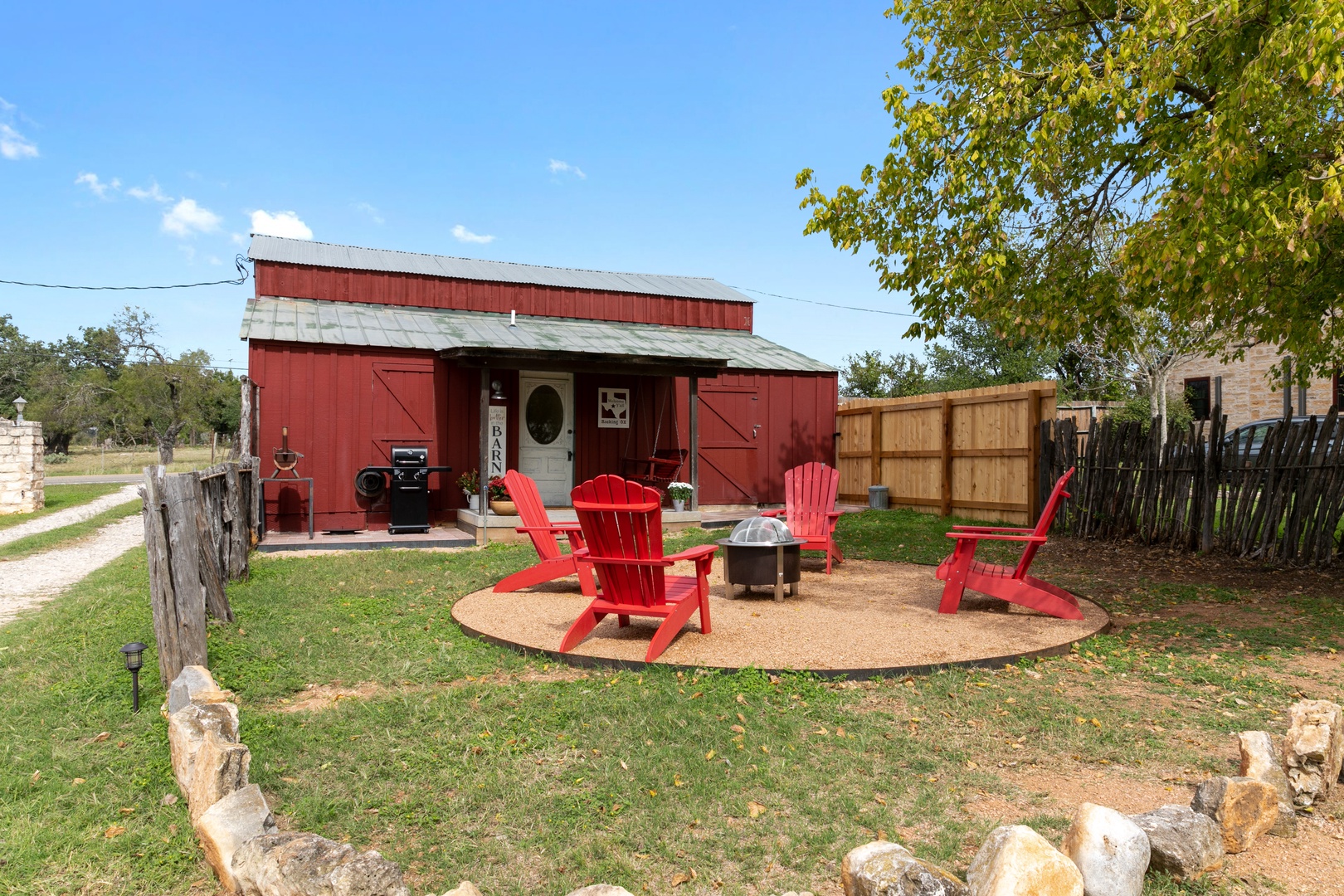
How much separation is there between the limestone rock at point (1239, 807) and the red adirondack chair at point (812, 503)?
4676mm

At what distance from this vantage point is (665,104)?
13586 mm

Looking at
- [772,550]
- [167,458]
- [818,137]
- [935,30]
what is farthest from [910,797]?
[167,458]

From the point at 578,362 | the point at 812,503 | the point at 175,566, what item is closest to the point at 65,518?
the point at 578,362

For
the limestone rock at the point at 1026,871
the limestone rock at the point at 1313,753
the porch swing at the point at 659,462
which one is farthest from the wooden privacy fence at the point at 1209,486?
the limestone rock at the point at 1026,871

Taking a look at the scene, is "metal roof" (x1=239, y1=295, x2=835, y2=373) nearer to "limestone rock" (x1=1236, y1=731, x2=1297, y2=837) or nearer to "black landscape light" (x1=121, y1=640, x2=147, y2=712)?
"black landscape light" (x1=121, y1=640, x2=147, y2=712)

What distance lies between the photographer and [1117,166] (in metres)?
7.05

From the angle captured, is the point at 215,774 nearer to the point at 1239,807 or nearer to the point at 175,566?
the point at 175,566

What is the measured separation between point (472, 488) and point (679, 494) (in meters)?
2.74

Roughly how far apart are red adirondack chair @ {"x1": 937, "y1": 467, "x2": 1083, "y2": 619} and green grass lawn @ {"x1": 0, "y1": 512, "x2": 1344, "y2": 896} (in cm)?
48

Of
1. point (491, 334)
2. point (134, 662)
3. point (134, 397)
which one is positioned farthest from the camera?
point (134, 397)

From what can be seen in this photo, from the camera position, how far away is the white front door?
464 inches

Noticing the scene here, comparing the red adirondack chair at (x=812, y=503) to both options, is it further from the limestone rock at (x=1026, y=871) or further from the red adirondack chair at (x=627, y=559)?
the limestone rock at (x=1026, y=871)

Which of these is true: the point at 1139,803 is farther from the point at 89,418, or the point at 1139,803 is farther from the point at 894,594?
the point at 89,418

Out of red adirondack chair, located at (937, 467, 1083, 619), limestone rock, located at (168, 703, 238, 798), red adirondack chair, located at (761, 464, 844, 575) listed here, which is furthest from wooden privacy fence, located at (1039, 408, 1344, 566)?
limestone rock, located at (168, 703, 238, 798)
